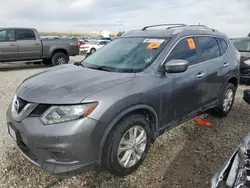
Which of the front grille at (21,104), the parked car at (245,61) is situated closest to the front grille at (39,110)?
the front grille at (21,104)

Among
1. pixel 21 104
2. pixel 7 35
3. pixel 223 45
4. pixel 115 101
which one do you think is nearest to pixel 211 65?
pixel 223 45

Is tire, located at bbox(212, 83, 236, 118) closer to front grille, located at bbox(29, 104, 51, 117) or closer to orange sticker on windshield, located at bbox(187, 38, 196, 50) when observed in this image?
orange sticker on windshield, located at bbox(187, 38, 196, 50)

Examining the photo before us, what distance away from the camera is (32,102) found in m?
2.56

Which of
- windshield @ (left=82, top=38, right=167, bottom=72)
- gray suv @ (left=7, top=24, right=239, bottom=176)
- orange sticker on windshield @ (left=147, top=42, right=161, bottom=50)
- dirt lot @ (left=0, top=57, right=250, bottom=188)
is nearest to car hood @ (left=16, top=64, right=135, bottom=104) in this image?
gray suv @ (left=7, top=24, right=239, bottom=176)

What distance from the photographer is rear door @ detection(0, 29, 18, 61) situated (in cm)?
1066

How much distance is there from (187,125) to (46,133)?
9.43 ft

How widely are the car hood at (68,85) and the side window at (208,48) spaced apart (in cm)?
160

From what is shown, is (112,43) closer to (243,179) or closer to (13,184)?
(13,184)

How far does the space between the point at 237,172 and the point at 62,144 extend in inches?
60.7

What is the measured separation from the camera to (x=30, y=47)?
1119cm

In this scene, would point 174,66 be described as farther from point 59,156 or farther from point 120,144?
point 59,156

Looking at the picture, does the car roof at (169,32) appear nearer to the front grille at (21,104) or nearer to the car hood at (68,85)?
the car hood at (68,85)

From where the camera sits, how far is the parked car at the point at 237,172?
5.22ft

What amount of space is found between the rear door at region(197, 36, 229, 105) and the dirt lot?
2.08 ft
